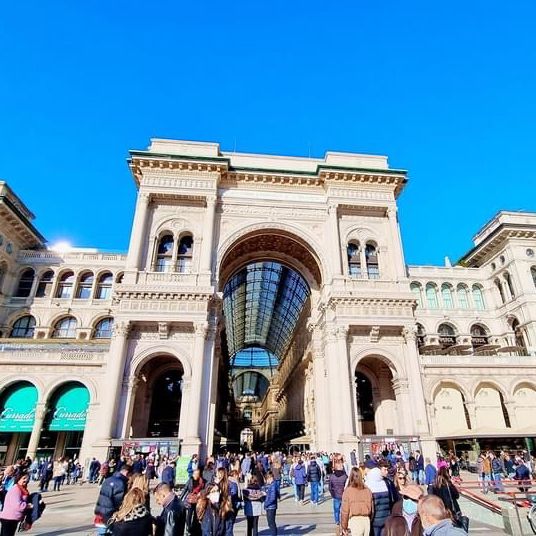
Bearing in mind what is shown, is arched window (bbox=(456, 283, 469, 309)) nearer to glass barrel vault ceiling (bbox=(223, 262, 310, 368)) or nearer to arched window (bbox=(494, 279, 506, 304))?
arched window (bbox=(494, 279, 506, 304))

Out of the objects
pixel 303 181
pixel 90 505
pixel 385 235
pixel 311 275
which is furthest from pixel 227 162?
pixel 90 505

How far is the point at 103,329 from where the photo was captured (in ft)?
118

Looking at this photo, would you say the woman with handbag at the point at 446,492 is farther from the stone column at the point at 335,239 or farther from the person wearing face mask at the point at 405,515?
the stone column at the point at 335,239

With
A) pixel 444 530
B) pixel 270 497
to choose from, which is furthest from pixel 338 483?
pixel 444 530

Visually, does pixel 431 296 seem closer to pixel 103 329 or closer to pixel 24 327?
pixel 103 329

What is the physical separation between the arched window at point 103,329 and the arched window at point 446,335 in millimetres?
34043

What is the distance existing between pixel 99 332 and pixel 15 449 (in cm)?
1343

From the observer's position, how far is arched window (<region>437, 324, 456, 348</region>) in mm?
39634

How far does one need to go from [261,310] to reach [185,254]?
2830 cm

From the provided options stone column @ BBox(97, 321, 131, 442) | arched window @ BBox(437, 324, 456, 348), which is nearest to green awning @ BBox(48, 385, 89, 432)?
stone column @ BBox(97, 321, 131, 442)

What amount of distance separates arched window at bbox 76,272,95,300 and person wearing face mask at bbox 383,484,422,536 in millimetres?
38045

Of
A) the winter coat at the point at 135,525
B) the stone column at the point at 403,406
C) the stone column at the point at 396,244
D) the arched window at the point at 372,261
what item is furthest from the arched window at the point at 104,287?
the winter coat at the point at 135,525

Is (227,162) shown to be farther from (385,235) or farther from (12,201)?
(12,201)

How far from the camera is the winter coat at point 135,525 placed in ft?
12.5
